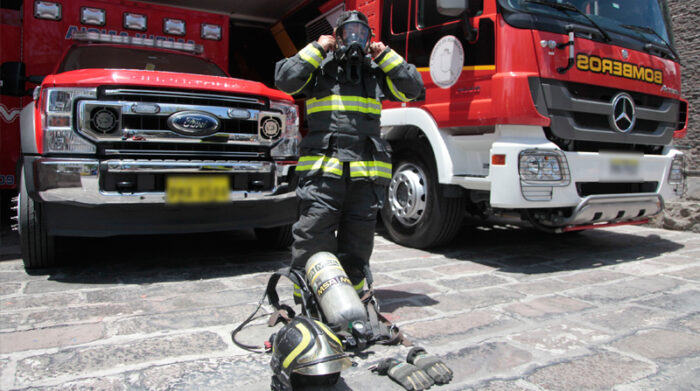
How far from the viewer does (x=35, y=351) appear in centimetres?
246

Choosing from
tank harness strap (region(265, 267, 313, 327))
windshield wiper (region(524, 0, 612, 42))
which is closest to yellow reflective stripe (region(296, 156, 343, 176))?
tank harness strap (region(265, 267, 313, 327))

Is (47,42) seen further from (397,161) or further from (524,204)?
(524,204)

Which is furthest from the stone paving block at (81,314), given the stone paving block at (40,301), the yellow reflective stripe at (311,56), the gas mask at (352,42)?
the gas mask at (352,42)

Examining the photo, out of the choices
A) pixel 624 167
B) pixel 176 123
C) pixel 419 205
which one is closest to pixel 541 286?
pixel 419 205

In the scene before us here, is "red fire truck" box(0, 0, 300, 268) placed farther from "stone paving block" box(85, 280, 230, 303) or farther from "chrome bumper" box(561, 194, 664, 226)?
"chrome bumper" box(561, 194, 664, 226)

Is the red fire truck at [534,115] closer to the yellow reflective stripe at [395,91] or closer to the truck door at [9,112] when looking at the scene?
the yellow reflective stripe at [395,91]

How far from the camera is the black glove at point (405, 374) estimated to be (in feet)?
7.16

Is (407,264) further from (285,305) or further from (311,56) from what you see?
(311,56)

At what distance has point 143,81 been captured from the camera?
366cm

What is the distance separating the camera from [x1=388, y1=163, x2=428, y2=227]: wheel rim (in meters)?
5.06

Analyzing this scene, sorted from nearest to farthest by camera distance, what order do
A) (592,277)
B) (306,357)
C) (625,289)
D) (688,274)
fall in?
(306,357) → (625,289) → (592,277) → (688,274)

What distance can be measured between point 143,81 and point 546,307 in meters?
3.15

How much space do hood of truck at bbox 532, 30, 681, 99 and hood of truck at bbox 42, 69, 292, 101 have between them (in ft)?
7.47

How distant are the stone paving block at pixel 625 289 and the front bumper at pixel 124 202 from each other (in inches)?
94.9
